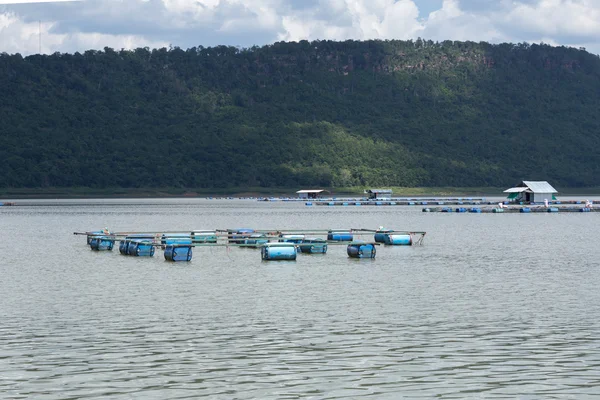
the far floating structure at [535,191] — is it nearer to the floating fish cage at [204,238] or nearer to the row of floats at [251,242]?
the row of floats at [251,242]

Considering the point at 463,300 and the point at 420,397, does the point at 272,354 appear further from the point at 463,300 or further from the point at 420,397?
the point at 463,300

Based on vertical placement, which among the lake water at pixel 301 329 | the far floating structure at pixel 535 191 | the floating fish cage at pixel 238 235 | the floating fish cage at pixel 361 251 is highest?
the far floating structure at pixel 535 191

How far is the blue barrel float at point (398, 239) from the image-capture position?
222ft

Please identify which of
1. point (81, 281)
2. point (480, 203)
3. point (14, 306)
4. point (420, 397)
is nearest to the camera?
point (420, 397)

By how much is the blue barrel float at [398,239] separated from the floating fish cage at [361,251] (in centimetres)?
968

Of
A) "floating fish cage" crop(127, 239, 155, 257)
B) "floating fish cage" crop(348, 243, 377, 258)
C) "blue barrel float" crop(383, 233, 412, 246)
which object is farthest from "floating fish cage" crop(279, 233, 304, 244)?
"floating fish cage" crop(127, 239, 155, 257)

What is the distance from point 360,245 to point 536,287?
1882 cm

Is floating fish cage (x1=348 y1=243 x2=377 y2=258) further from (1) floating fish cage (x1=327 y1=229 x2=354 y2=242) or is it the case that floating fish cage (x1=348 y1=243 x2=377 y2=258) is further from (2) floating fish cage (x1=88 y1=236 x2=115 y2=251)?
(2) floating fish cage (x1=88 y1=236 x2=115 y2=251)

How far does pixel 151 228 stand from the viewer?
94.1m

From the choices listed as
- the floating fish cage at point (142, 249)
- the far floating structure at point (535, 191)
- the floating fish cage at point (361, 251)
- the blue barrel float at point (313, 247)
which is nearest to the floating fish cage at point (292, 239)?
the blue barrel float at point (313, 247)

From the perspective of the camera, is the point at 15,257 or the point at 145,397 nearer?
the point at 145,397

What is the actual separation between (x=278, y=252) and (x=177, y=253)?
593cm

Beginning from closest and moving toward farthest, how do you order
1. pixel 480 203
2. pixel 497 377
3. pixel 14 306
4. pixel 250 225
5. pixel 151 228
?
pixel 497 377
pixel 14 306
pixel 151 228
pixel 250 225
pixel 480 203

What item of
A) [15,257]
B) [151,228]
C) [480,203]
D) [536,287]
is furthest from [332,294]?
[480,203]
